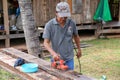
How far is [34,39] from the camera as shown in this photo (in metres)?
6.96

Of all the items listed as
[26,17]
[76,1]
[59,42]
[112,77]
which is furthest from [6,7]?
[59,42]

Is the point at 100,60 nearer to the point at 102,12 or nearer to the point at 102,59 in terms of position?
the point at 102,59

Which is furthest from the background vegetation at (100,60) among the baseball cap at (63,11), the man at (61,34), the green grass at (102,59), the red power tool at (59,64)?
the baseball cap at (63,11)

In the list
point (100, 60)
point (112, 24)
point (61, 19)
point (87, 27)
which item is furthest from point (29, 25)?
point (112, 24)

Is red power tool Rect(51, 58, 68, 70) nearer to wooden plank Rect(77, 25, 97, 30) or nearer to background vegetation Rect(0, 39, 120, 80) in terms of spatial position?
background vegetation Rect(0, 39, 120, 80)

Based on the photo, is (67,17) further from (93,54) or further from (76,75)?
(93,54)

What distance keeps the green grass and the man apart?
2.83 metres

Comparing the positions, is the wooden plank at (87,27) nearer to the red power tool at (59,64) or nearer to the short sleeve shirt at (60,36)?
the short sleeve shirt at (60,36)

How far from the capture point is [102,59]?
31.2 ft

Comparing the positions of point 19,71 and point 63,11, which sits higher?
point 63,11

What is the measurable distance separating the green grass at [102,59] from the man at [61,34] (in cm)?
283

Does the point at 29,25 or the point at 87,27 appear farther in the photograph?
the point at 87,27

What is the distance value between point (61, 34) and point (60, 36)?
0.12 ft

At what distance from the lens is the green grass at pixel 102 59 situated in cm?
771
